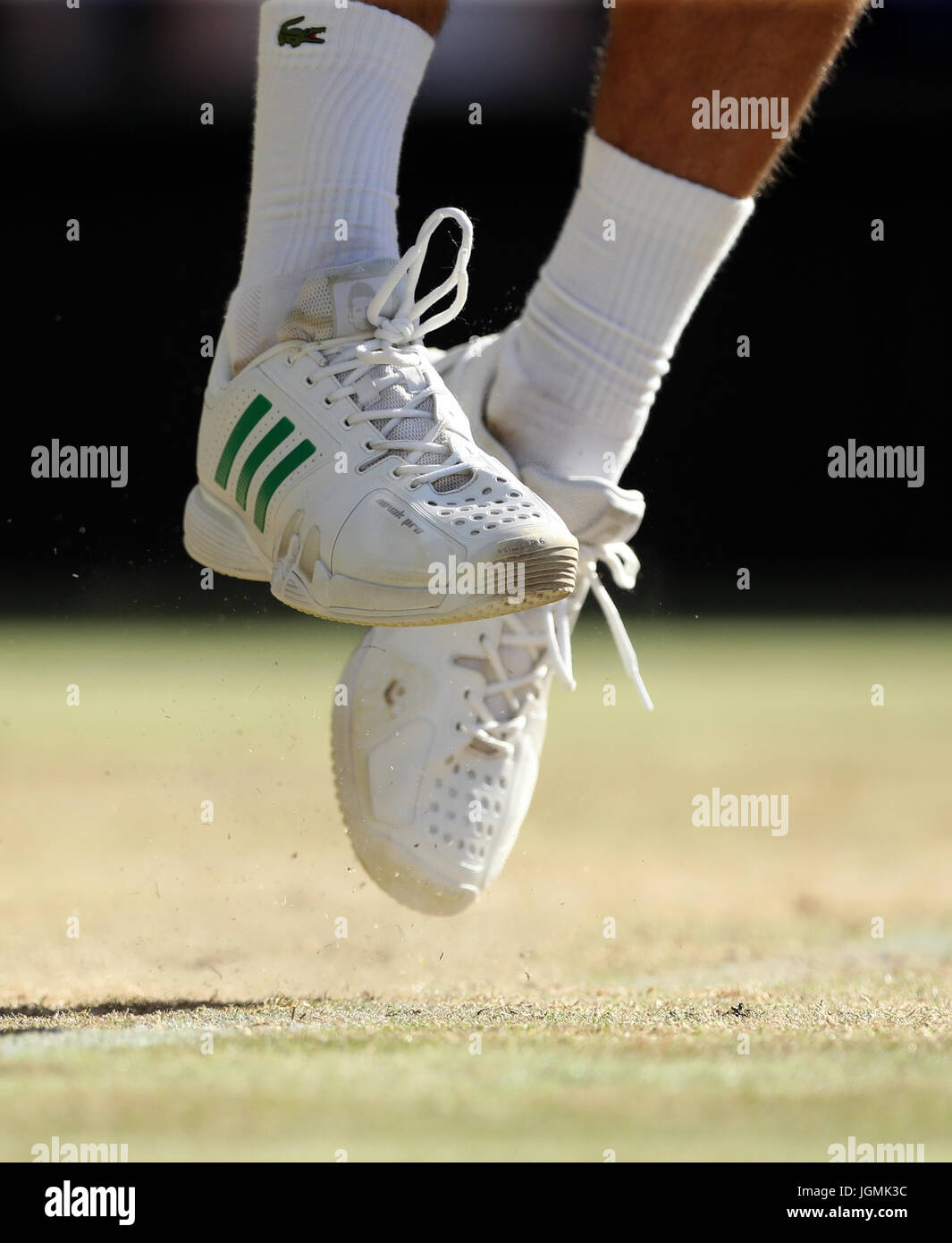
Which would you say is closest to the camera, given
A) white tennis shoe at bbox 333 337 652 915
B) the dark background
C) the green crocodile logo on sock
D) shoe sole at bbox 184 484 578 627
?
shoe sole at bbox 184 484 578 627

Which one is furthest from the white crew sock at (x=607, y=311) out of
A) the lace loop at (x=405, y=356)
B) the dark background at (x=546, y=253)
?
the dark background at (x=546, y=253)

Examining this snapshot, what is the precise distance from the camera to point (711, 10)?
1.14m

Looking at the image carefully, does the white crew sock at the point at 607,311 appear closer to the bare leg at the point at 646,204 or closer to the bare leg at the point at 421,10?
the bare leg at the point at 646,204

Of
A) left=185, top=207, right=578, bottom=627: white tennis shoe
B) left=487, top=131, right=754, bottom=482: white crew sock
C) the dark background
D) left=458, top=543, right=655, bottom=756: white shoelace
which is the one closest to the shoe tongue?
left=185, top=207, right=578, bottom=627: white tennis shoe

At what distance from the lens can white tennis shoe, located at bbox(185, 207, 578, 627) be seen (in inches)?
38.3

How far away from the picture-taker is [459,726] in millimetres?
1210

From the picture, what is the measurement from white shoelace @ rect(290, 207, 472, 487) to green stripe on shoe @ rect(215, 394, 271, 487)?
0.14ft

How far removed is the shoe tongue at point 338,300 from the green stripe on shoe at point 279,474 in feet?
0.29

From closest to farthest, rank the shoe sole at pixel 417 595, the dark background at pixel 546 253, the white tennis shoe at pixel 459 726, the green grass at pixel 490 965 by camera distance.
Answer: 1. the green grass at pixel 490 965
2. the shoe sole at pixel 417 595
3. the white tennis shoe at pixel 459 726
4. the dark background at pixel 546 253

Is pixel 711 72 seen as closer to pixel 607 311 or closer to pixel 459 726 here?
pixel 607 311

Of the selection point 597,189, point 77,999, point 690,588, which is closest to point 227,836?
point 77,999

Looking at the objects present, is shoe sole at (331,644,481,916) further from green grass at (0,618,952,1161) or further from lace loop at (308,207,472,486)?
lace loop at (308,207,472,486)

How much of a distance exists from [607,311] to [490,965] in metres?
0.56

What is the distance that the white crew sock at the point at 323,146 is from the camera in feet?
3.51
